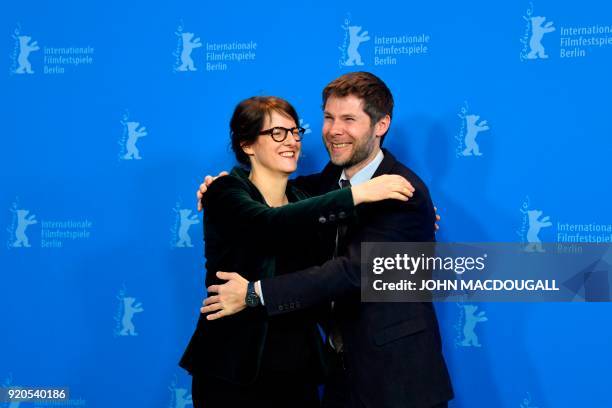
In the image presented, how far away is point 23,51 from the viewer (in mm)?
2922

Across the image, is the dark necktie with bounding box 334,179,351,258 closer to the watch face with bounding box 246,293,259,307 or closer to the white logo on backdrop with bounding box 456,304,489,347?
the watch face with bounding box 246,293,259,307

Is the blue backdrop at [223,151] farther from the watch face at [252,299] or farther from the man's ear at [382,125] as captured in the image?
the watch face at [252,299]

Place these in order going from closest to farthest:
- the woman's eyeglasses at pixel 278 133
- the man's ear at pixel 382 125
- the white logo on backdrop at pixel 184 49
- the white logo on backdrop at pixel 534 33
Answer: the woman's eyeglasses at pixel 278 133 < the man's ear at pixel 382 125 < the white logo on backdrop at pixel 534 33 < the white logo on backdrop at pixel 184 49

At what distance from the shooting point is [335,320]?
2127mm

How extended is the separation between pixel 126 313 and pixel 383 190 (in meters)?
1.45

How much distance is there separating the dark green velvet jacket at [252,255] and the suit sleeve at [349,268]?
0.04 m

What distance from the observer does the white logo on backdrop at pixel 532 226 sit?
2.54 m

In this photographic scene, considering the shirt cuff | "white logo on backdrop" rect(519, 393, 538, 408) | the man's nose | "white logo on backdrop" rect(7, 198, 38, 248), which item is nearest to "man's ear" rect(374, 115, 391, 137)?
the man's nose

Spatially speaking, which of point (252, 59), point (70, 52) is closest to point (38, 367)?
point (70, 52)

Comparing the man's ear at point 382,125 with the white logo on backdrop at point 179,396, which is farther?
the white logo on backdrop at point 179,396

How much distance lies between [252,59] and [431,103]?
29.4 inches

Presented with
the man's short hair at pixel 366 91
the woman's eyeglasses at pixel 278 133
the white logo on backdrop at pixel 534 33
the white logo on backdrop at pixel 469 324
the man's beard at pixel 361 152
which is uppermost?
the white logo on backdrop at pixel 534 33

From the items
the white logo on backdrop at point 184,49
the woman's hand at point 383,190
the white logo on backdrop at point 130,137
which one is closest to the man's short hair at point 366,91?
the woman's hand at point 383,190

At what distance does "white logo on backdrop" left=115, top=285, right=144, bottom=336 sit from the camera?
282 centimetres
